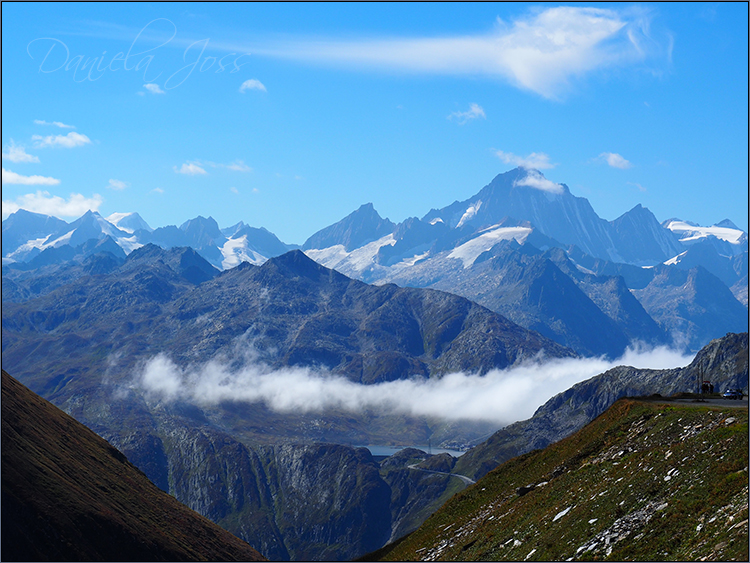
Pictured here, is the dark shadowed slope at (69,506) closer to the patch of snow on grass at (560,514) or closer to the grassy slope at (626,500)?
the grassy slope at (626,500)

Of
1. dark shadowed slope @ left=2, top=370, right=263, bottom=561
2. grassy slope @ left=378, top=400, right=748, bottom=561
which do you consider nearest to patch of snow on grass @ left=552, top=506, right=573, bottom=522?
grassy slope @ left=378, top=400, right=748, bottom=561

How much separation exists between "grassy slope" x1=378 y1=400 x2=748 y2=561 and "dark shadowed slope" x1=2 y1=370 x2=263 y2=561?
272ft

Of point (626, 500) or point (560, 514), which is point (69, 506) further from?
point (626, 500)

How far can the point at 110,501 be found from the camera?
16388cm

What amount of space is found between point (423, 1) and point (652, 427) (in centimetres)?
4610

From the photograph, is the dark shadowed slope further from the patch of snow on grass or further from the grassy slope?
the patch of snow on grass

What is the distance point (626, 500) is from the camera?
49.7m

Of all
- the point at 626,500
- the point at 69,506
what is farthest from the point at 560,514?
the point at 69,506

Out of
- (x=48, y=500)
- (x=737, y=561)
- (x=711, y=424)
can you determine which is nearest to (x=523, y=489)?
(x=711, y=424)

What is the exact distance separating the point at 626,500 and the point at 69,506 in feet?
409

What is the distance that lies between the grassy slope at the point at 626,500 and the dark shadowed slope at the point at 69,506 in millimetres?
82777

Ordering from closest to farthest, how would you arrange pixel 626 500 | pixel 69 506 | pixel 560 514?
pixel 626 500
pixel 560 514
pixel 69 506

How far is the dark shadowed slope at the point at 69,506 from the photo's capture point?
421ft

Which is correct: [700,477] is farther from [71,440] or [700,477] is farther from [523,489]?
[71,440]
